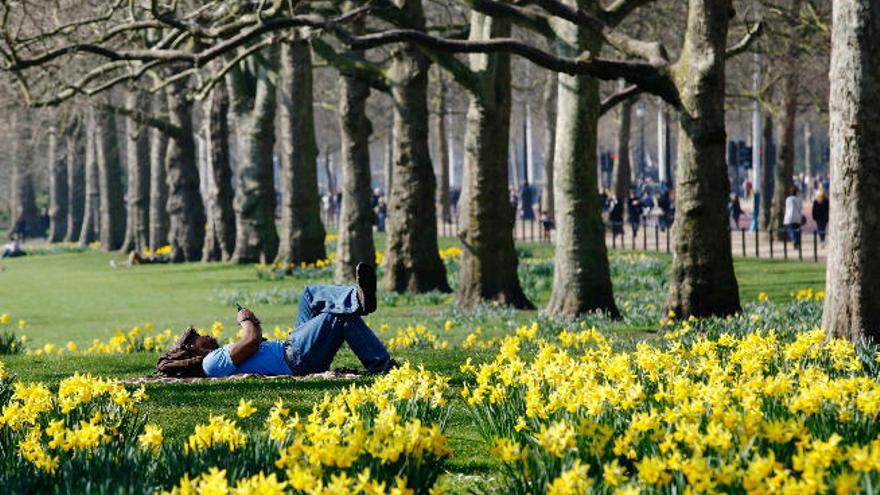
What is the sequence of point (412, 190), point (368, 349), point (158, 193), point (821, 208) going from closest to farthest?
point (368, 349) → point (412, 190) → point (821, 208) → point (158, 193)

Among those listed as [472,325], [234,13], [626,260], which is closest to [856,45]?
[472,325]

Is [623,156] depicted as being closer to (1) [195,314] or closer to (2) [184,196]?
(2) [184,196]

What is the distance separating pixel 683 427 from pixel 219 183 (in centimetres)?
3037

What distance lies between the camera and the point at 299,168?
28641 mm

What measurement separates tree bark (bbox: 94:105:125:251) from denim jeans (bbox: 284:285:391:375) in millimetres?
35569

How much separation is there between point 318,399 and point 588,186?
8.15 metres

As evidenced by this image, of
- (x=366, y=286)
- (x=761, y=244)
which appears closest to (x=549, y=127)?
(x=761, y=244)

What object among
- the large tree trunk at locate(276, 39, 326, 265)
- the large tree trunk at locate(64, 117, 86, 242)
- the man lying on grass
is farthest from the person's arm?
the large tree trunk at locate(64, 117, 86, 242)

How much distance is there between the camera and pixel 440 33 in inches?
1125

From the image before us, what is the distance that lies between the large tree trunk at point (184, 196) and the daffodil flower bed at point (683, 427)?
95.8 feet

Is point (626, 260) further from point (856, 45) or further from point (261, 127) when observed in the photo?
point (856, 45)

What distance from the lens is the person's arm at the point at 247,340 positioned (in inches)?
385

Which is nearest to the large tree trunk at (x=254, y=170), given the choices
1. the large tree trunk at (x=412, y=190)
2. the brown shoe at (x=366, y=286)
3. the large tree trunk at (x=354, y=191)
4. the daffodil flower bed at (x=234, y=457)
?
the large tree trunk at (x=354, y=191)

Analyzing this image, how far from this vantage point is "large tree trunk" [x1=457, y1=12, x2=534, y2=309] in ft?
60.6
